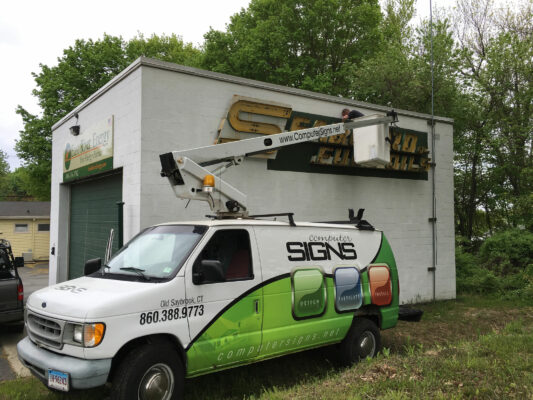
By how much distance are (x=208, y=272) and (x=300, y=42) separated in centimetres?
2259

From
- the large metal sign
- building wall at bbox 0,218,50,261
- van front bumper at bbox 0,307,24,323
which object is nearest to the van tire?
the large metal sign

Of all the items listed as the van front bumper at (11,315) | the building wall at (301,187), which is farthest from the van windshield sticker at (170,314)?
the van front bumper at (11,315)

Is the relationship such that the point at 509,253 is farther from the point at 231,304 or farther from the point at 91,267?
the point at 91,267

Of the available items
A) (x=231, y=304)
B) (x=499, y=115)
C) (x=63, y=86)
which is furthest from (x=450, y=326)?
(x=63, y=86)

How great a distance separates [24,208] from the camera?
32000mm

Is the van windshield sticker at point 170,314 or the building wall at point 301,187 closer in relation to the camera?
the van windshield sticker at point 170,314

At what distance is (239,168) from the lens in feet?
31.9

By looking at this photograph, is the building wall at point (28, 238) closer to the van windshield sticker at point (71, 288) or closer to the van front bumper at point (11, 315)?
the van front bumper at point (11, 315)

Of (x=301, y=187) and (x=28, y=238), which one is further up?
(x=301, y=187)

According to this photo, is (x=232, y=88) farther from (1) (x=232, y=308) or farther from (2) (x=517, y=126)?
(2) (x=517, y=126)

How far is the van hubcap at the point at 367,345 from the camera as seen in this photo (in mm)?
6648

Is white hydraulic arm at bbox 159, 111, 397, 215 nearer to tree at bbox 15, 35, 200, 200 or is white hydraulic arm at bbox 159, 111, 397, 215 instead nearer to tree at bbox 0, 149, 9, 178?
tree at bbox 15, 35, 200, 200

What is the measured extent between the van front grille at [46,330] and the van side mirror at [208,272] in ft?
4.58

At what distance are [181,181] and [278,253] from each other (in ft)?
6.11
